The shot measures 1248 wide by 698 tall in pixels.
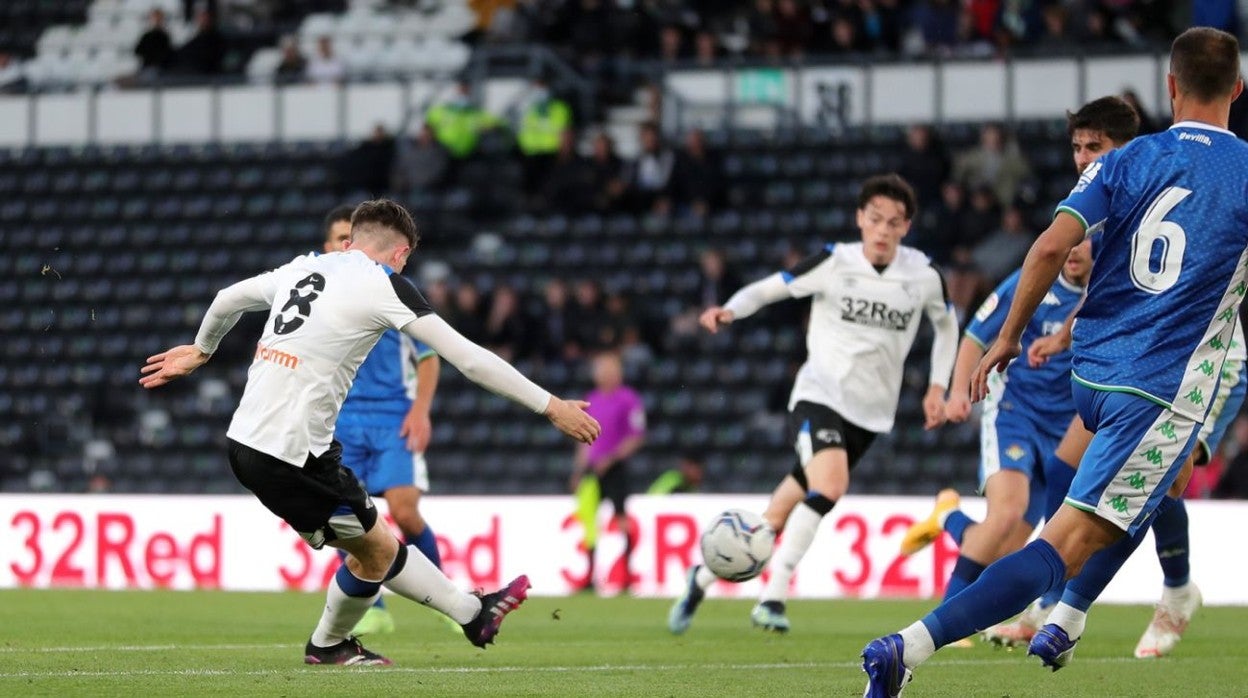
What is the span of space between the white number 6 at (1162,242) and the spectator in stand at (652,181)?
1459cm

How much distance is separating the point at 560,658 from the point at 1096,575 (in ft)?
8.61

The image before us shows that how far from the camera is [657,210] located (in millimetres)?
21188

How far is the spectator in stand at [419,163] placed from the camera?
22016 millimetres

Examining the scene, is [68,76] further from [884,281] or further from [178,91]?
[884,281]

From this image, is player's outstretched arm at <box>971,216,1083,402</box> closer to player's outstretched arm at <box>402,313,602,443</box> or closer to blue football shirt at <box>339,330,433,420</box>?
player's outstretched arm at <box>402,313,602,443</box>

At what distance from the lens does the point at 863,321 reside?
36.0 ft

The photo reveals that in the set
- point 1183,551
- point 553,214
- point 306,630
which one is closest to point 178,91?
point 553,214

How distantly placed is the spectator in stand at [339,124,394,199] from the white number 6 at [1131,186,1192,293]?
631 inches

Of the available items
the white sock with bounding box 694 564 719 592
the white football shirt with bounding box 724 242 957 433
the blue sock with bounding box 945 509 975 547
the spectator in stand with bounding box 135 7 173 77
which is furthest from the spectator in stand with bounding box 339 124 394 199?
the blue sock with bounding box 945 509 975 547

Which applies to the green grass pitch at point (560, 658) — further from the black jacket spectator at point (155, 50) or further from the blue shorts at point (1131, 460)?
the black jacket spectator at point (155, 50)

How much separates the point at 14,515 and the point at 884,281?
911cm

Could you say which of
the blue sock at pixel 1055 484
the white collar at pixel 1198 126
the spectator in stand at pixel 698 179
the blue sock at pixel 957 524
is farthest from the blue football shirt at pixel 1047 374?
the spectator in stand at pixel 698 179

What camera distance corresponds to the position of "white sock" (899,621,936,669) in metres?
6.17

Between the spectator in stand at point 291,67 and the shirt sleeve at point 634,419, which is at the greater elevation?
the spectator in stand at point 291,67
